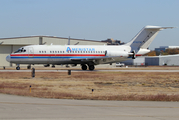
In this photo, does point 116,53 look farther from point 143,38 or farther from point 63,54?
point 63,54

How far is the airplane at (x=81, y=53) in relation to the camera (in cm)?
4381

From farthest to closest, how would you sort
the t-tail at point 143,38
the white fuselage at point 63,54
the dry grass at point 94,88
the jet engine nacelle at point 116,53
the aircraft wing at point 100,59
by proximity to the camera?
1. the t-tail at point 143,38
2. the jet engine nacelle at point 116,53
3. the aircraft wing at point 100,59
4. the white fuselage at point 63,54
5. the dry grass at point 94,88

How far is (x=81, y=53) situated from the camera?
151 ft

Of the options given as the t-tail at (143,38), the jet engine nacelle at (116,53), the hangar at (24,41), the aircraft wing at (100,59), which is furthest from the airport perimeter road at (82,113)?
the hangar at (24,41)

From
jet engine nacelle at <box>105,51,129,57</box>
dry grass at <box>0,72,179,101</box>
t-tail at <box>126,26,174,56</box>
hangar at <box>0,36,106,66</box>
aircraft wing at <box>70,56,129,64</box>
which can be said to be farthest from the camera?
hangar at <box>0,36,106,66</box>

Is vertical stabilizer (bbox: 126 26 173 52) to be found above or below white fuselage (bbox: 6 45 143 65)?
above

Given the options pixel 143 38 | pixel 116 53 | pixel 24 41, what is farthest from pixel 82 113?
pixel 24 41

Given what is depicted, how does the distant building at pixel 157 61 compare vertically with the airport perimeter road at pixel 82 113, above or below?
above

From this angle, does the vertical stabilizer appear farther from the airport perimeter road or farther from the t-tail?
the airport perimeter road

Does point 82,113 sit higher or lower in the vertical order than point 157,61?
lower

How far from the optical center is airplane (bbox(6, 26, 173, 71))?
1725 inches

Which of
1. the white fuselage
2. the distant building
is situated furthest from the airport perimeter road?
the distant building

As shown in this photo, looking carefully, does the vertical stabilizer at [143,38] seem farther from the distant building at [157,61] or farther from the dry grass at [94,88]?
the distant building at [157,61]

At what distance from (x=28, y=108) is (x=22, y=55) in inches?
1291
